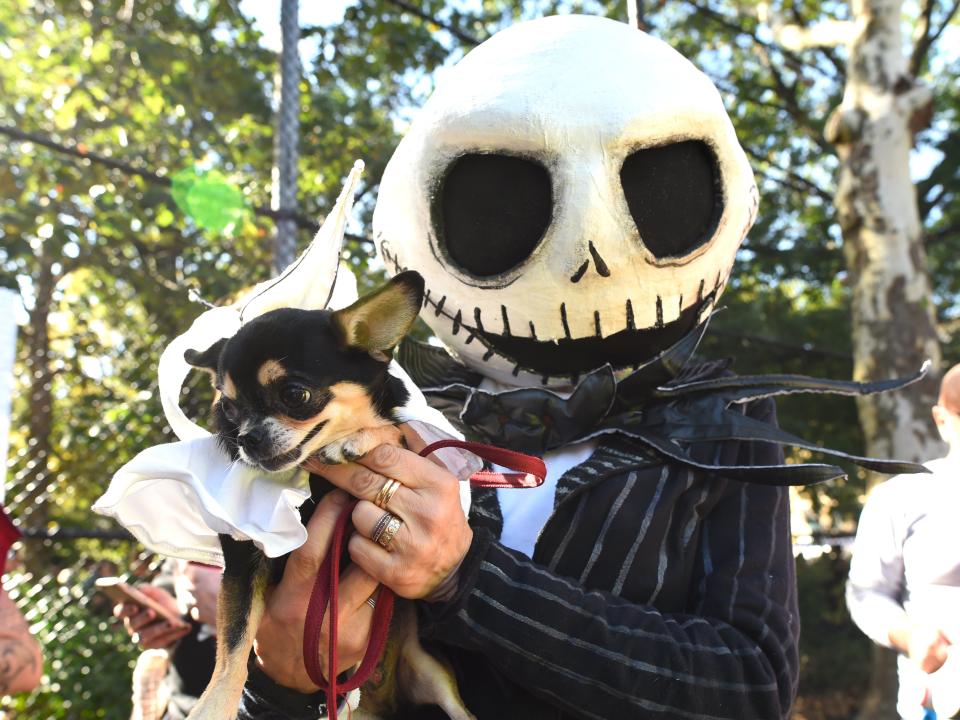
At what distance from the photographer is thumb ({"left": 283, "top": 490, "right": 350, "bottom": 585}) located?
4.68ft

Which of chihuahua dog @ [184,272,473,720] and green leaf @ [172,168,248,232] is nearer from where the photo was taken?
chihuahua dog @ [184,272,473,720]

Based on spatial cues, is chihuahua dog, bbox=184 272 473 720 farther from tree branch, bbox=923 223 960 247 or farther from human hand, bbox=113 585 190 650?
tree branch, bbox=923 223 960 247

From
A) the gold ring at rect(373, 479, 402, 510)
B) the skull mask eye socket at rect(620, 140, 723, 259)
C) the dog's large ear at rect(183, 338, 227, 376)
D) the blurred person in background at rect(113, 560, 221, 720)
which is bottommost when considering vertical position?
Result: the blurred person in background at rect(113, 560, 221, 720)

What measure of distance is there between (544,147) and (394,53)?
6.15m

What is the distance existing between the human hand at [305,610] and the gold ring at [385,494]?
10 cm

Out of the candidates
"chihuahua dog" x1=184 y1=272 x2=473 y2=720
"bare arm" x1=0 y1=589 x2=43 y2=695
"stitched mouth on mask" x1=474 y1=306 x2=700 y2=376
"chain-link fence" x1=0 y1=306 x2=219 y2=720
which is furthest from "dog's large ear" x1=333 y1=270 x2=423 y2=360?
"chain-link fence" x1=0 y1=306 x2=219 y2=720

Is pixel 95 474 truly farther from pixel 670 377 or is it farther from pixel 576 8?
pixel 576 8

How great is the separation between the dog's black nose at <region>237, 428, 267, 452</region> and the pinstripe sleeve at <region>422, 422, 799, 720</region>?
384 mm

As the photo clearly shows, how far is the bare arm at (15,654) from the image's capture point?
2.36 metres

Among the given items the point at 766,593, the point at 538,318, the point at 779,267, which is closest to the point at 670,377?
the point at 538,318

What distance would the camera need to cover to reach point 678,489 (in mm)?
1561

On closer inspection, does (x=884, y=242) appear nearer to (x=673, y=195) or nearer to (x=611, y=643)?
(x=673, y=195)

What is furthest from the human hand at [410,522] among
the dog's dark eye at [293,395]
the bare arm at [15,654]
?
the bare arm at [15,654]

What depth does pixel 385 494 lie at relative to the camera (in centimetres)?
140
